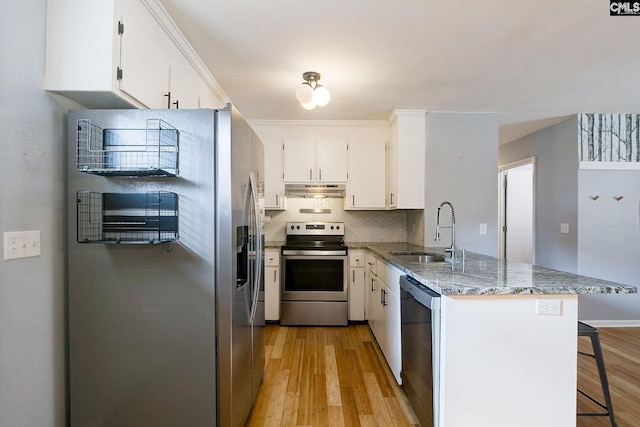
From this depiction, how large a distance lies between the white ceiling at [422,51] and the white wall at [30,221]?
0.78m

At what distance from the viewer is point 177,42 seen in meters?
1.97

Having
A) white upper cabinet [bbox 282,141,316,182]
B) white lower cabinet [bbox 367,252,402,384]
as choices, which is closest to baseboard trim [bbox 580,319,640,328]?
white lower cabinet [bbox 367,252,402,384]

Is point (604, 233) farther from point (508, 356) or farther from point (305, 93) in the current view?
point (305, 93)

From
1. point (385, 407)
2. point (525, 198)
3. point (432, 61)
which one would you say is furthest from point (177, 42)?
point (525, 198)

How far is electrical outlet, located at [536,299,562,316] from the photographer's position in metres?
1.47

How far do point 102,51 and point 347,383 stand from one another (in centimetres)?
252

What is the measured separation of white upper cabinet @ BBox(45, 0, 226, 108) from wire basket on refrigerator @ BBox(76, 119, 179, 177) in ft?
0.57

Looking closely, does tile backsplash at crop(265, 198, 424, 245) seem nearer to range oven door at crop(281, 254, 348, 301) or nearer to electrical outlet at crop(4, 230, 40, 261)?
range oven door at crop(281, 254, 348, 301)

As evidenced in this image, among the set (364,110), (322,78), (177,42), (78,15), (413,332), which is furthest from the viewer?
(364,110)

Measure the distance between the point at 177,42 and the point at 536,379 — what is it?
2.76 meters

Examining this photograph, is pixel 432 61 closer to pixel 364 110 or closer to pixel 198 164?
pixel 364 110

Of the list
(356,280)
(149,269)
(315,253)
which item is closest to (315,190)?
(315,253)
